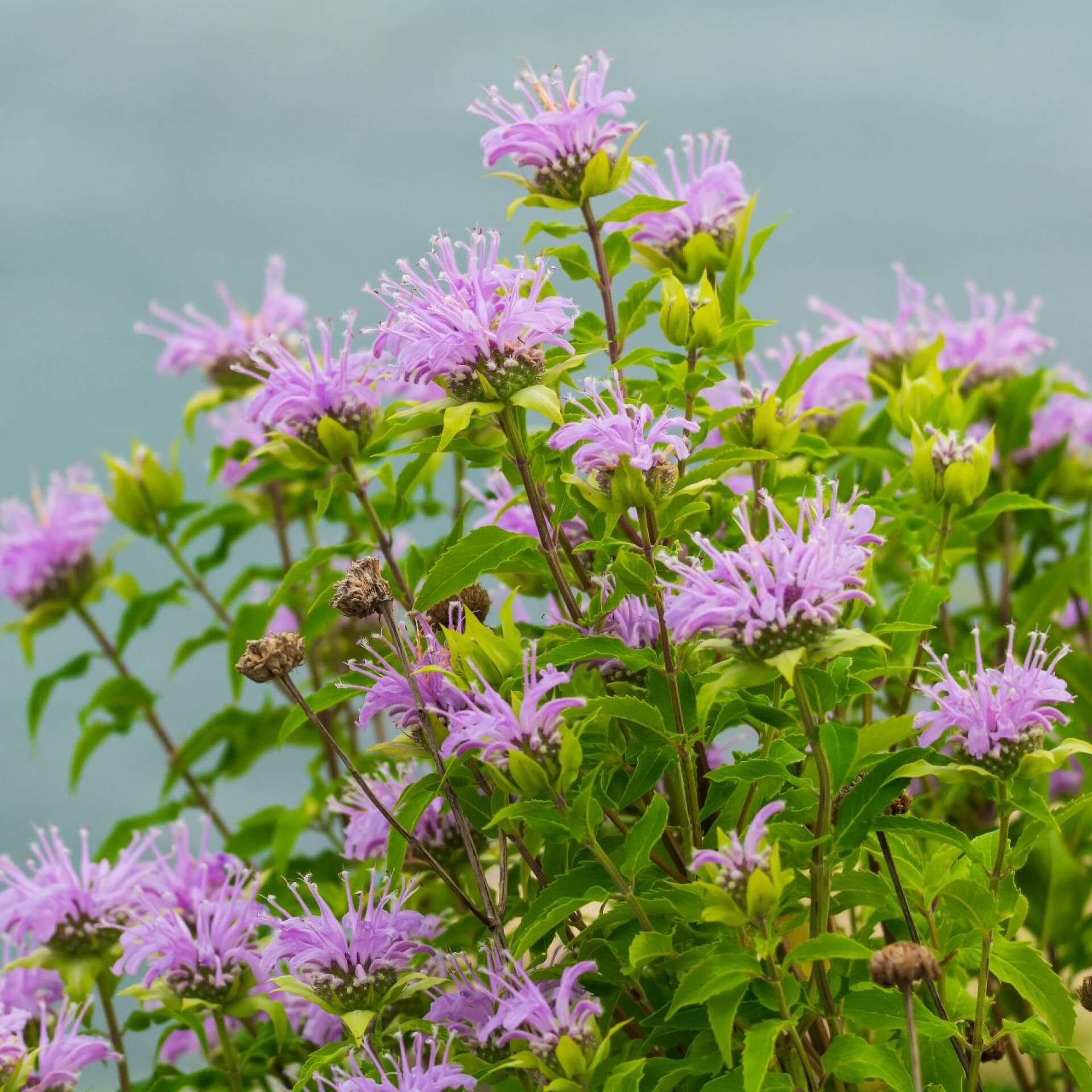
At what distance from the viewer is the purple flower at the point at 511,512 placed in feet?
4.74

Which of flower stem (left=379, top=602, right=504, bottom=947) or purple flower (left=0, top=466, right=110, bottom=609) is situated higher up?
purple flower (left=0, top=466, right=110, bottom=609)

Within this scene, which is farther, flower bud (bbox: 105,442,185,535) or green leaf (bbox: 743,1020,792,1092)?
flower bud (bbox: 105,442,185,535)

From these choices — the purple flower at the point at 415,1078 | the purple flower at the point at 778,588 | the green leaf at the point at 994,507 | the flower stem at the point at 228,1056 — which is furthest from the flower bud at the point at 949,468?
the flower stem at the point at 228,1056

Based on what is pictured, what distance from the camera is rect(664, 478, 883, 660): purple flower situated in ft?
3.20

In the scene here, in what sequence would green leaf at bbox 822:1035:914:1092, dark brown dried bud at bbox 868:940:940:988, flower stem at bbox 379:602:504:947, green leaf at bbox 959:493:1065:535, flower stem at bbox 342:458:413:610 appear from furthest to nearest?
green leaf at bbox 959:493:1065:535, flower stem at bbox 342:458:413:610, flower stem at bbox 379:602:504:947, green leaf at bbox 822:1035:914:1092, dark brown dried bud at bbox 868:940:940:988

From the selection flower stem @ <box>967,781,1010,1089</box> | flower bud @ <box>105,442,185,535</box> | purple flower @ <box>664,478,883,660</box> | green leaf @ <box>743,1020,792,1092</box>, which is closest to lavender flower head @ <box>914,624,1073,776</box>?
flower stem @ <box>967,781,1010,1089</box>

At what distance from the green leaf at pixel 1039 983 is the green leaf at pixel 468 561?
0.51 metres

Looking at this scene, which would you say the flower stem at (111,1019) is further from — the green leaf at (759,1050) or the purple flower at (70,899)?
the green leaf at (759,1050)

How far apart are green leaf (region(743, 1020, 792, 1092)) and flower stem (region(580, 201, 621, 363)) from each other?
0.61 m

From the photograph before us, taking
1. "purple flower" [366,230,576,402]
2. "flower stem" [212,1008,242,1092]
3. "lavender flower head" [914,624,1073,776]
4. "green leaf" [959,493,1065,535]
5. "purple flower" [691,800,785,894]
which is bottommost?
"flower stem" [212,1008,242,1092]

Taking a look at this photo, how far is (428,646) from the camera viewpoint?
1.21 metres

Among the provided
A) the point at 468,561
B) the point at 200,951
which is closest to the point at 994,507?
the point at 468,561

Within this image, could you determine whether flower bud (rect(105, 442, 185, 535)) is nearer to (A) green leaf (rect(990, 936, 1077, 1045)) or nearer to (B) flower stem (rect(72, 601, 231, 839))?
(B) flower stem (rect(72, 601, 231, 839))

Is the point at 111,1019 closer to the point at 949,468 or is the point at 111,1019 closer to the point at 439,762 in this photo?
the point at 439,762
